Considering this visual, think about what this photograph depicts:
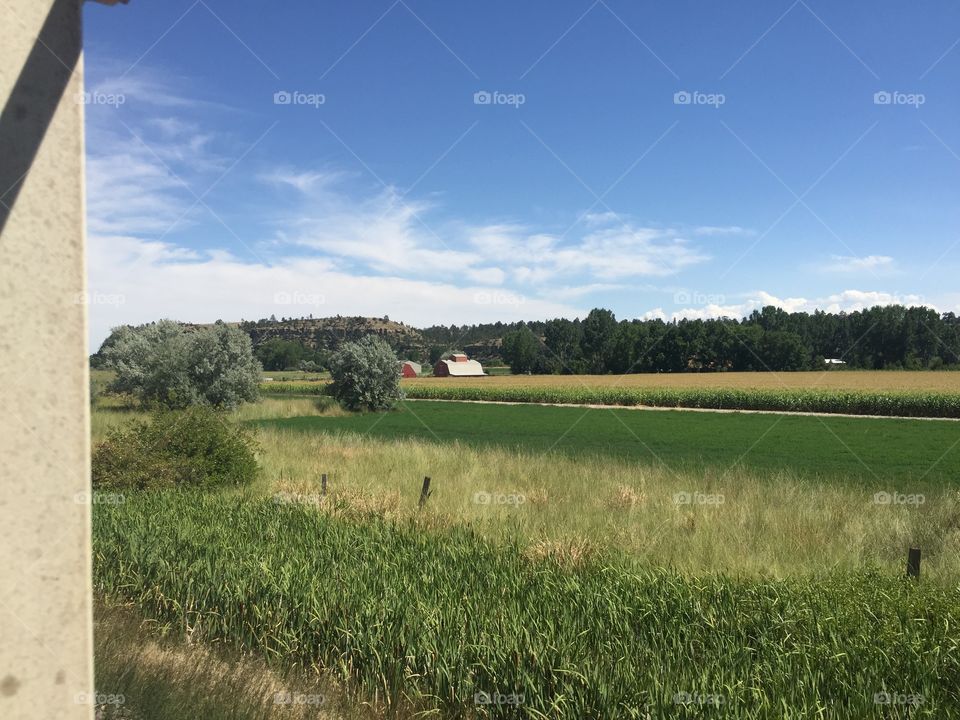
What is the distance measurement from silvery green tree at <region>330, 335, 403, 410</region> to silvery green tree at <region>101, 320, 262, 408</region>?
7168mm

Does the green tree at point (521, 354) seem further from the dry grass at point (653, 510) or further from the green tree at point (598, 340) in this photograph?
the dry grass at point (653, 510)

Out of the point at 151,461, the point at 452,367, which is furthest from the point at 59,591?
the point at 452,367

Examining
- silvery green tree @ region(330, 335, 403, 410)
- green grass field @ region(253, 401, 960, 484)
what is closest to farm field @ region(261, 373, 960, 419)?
green grass field @ region(253, 401, 960, 484)

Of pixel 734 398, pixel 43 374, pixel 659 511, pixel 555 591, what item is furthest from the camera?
pixel 734 398

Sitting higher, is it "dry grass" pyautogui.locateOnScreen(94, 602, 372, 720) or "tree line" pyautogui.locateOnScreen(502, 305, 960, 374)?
"tree line" pyautogui.locateOnScreen(502, 305, 960, 374)

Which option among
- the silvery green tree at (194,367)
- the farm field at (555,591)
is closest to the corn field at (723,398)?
the silvery green tree at (194,367)

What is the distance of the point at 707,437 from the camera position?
96.8 feet

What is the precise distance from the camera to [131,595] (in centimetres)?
646

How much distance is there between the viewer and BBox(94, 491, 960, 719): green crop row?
4.25m

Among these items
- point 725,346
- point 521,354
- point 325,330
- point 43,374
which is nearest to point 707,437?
point 43,374

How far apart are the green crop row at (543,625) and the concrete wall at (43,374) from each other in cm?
295

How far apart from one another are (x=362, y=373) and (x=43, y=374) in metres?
44.6

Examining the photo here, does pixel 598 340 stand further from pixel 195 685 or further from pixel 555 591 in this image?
pixel 195 685

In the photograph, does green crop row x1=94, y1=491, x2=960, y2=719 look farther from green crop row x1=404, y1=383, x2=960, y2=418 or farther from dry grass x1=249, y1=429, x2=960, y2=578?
green crop row x1=404, y1=383, x2=960, y2=418
